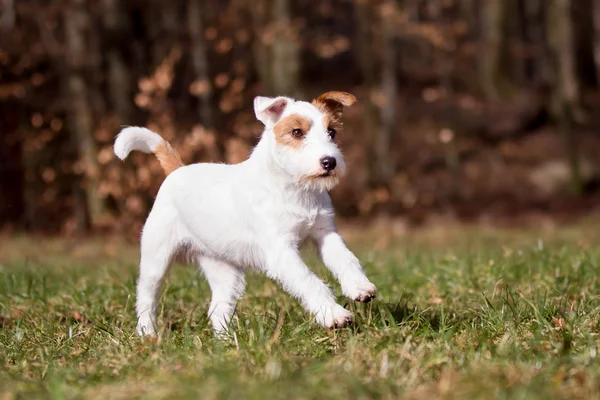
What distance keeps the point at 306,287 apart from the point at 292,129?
79 centimetres

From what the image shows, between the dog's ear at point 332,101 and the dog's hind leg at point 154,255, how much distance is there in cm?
105

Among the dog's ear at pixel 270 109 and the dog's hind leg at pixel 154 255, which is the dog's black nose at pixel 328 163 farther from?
the dog's hind leg at pixel 154 255

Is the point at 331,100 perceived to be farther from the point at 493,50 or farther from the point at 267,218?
the point at 493,50

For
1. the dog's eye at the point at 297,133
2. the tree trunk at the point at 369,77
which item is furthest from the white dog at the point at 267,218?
the tree trunk at the point at 369,77

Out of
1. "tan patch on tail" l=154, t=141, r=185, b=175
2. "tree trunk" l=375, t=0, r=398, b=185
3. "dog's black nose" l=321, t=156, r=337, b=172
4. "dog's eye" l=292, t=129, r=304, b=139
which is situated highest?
"dog's eye" l=292, t=129, r=304, b=139

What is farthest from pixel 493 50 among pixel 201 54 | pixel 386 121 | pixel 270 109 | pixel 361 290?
pixel 361 290

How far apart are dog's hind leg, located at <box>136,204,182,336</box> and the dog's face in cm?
82

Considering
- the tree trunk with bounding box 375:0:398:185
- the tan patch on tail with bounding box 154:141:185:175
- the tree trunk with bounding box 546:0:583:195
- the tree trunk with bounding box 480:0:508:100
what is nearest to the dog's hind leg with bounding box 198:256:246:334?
the tan patch on tail with bounding box 154:141:185:175

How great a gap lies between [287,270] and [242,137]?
7.12 metres

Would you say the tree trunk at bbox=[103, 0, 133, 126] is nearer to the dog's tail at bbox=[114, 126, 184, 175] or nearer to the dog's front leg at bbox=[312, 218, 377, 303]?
the dog's tail at bbox=[114, 126, 184, 175]

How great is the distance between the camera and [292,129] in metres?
3.81

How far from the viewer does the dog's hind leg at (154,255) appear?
4.34 meters

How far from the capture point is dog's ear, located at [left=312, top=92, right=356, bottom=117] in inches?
156

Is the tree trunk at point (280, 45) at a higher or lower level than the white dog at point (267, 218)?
higher
